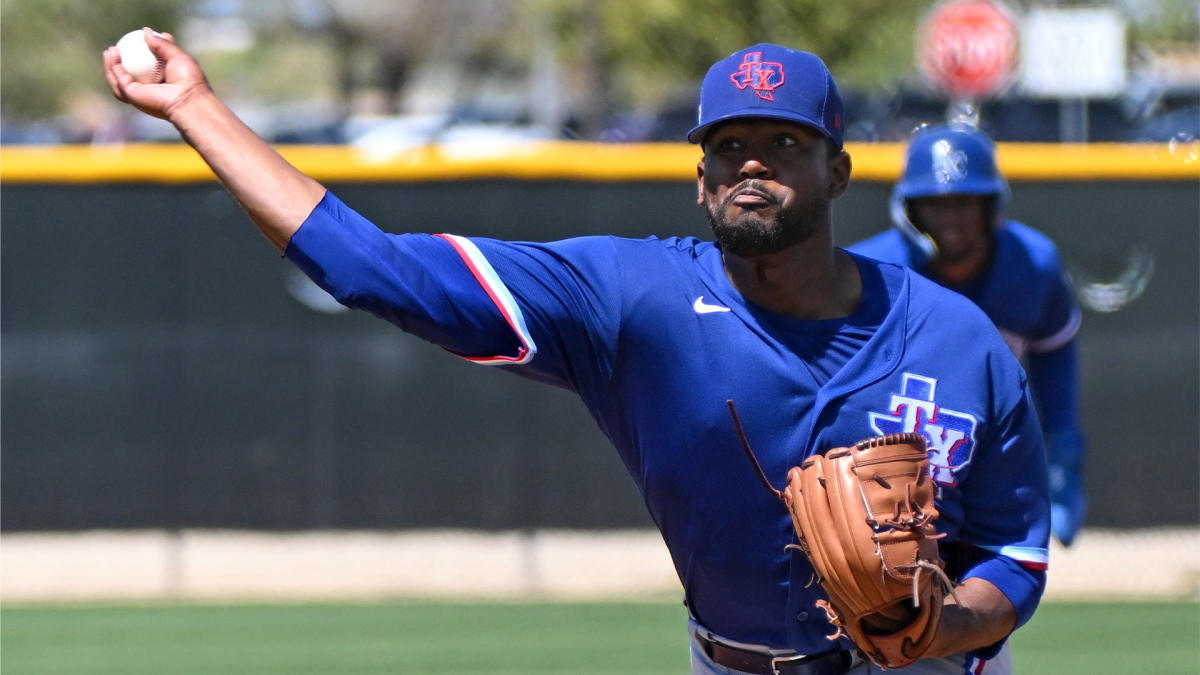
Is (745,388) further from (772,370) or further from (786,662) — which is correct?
(786,662)

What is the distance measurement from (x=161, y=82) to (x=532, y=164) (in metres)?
5.78

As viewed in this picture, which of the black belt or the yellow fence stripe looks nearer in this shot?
the black belt

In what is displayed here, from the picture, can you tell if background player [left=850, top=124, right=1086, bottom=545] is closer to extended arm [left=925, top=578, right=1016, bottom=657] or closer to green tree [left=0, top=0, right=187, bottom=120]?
extended arm [left=925, top=578, right=1016, bottom=657]

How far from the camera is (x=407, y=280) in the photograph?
255cm

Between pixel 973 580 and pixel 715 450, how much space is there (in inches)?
20.8

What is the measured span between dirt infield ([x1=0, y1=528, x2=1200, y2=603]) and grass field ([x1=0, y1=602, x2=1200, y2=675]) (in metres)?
0.33

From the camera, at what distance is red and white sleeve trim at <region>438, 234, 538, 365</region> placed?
266cm

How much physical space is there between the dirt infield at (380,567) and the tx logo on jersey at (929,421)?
551 cm

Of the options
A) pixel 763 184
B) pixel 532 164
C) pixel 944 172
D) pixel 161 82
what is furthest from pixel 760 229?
pixel 532 164

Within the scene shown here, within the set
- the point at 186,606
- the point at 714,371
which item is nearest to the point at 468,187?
the point at 186,606

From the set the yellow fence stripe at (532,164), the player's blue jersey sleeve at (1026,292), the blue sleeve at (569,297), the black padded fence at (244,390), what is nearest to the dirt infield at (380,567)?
the black padded fence at (244,390)

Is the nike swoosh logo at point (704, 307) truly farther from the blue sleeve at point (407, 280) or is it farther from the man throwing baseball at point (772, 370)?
the blue sleeve at point (407, 280)

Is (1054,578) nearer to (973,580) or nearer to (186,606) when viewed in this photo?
(186,606)

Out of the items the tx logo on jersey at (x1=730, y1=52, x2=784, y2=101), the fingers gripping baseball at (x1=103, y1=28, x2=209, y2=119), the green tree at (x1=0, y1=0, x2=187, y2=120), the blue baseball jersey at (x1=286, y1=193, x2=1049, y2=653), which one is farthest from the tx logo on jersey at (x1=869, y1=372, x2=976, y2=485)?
the green tree at (x1=0, y1=0, x2=187, y2=120)
